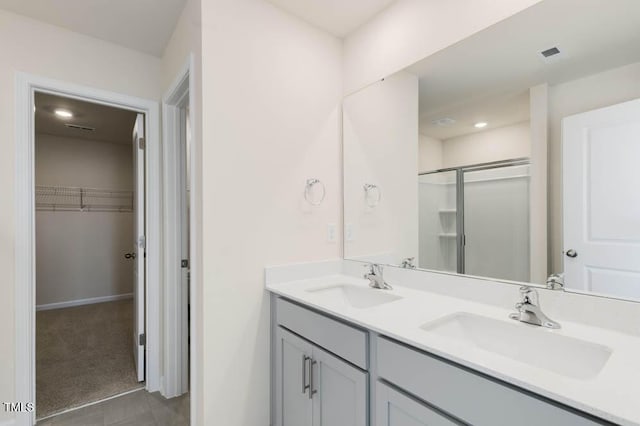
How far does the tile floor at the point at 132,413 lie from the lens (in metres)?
1.87

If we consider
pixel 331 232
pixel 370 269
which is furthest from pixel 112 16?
pixel 370 269

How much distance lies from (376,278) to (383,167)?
0.69m

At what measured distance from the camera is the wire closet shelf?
423 centimetres

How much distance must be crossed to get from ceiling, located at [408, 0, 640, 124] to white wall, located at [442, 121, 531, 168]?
0.17 metres

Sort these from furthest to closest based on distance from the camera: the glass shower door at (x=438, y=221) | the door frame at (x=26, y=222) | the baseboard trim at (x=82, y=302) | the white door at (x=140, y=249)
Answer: the baseboard trim at (x=82, y=302) → the white door at (x=140, y=249) → the door frame at (x=26, y=222) → the glass shower door at (x=438, y=221)

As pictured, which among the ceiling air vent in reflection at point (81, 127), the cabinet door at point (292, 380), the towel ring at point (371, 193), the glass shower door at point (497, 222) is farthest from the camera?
the ceiling air vent in reflection at point (81, 127)

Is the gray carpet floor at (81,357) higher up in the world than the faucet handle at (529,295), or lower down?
lower down

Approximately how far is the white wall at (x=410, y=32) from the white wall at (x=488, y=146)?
0.45m

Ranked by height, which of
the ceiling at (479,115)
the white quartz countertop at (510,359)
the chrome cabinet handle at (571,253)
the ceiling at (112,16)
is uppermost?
the ceiling at (112,16)

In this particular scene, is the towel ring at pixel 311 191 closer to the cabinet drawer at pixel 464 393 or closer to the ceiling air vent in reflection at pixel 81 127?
the cabinet drawer at pixel 464 393

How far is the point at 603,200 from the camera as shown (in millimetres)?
1103

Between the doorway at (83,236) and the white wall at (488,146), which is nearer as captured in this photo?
the white wall at (488,146)

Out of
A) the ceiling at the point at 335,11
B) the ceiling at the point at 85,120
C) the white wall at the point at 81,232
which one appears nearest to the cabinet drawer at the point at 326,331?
the ceiling at the point at 335,11

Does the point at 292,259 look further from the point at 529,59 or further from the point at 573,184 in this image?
the point at 529,59
